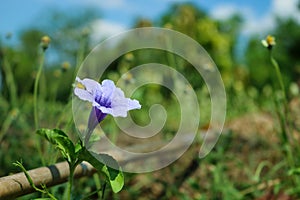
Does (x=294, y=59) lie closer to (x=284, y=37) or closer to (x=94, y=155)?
(x=284, y=37)

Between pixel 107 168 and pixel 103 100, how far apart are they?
0.44 feet

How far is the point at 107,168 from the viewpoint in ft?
3.08

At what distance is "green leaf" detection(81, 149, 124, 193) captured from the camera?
922mm

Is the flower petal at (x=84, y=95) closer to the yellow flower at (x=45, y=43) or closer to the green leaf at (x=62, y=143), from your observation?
the green leaf at (x=62, y=143)

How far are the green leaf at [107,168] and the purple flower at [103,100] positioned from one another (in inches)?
2.3

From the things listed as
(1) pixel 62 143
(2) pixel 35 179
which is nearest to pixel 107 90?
(1) pixel 62 143

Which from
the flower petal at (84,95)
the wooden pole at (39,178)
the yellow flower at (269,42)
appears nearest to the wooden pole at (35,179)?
the wooden pole at (39,178)

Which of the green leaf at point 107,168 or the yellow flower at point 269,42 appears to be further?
the yellow flower at point 269,42

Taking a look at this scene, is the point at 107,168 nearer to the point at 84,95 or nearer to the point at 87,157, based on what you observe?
the point at 87,157

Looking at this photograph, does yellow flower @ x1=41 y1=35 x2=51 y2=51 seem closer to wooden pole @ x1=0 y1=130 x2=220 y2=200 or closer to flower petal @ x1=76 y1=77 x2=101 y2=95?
wooden pole @ x1=0 y1=130 x2=220 y2=200

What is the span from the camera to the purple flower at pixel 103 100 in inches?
35.1

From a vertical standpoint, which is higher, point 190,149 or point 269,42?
point 269,42

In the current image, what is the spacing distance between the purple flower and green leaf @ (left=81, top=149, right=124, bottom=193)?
2.3 inches

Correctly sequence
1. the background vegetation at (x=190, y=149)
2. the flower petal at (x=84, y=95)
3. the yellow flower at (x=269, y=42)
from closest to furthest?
the flower petal at (x=84, y=95), the yellow flower at (x=269, y=42), the background vegetation at (x=190, y=149)
